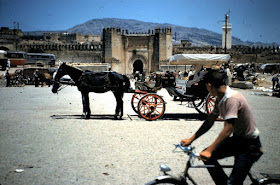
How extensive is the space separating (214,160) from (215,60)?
8.21 metres

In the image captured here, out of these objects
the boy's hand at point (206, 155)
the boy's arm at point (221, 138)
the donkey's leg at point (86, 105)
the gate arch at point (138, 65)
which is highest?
the gate arch at point (138, 65)

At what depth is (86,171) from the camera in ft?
12.1

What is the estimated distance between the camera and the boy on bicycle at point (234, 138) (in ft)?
7.64

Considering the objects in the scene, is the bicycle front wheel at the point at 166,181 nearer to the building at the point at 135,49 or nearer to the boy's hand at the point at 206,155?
the boy's hand at the point at 206,155

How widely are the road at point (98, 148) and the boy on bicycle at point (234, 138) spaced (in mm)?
1119

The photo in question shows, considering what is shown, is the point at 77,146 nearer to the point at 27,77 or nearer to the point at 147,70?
the point at 27,77

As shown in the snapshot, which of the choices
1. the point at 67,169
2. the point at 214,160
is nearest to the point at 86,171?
the point at 67,169

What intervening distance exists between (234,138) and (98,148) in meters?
2.77

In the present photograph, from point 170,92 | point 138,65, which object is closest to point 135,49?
point 138,65

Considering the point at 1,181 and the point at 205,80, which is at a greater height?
the point at 205,80

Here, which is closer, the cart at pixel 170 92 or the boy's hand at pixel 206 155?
the boy's hand at pixel 206 155

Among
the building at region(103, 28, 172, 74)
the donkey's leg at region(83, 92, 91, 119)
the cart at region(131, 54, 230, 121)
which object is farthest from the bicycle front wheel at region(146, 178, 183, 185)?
the building at region(103, 28, 172, 74)

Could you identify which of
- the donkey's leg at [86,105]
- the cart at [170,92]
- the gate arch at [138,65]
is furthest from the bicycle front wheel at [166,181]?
the gate arch at [138,65]

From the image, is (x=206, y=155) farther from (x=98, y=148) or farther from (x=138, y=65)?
(x=138, y=65)
